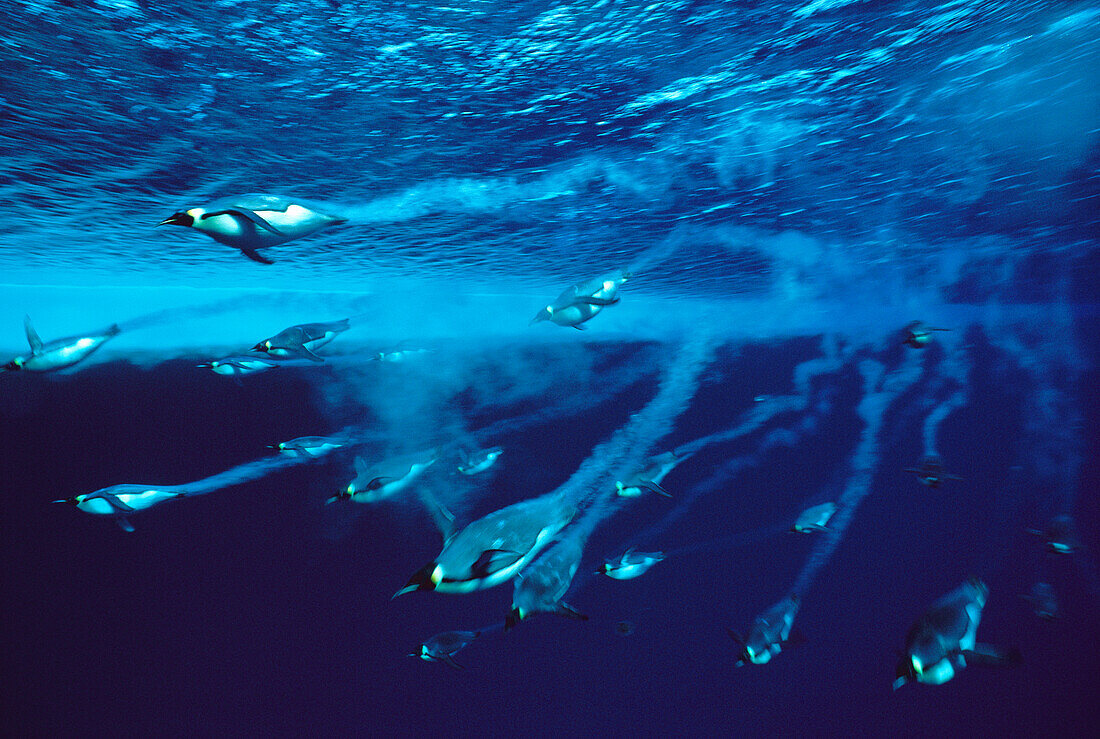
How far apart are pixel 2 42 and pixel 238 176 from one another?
277 centimetres

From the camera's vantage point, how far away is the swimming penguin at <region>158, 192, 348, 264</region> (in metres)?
1.87

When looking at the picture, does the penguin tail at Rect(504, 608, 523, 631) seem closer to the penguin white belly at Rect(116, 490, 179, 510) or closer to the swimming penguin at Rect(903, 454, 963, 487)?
the penguin white belly at Rect(116, 490, 179, 510)

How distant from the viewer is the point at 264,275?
11562 millimetres

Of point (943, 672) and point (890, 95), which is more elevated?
point (890, 95)

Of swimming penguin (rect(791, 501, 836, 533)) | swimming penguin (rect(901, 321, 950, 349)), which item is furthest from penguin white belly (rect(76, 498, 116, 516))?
swimming penguin (rect(901, 321, 950, 349))

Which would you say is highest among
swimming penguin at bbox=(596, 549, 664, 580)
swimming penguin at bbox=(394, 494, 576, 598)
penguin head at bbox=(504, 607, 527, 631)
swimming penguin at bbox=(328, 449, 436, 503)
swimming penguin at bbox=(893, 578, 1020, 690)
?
swimming penguin at bbox=(394, 494, 576, 598)

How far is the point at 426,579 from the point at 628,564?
11.1 feet

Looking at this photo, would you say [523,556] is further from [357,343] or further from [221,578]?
[357,343]

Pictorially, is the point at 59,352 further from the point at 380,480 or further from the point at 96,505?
the point at 380,480

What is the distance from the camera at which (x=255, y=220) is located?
1.90 meters

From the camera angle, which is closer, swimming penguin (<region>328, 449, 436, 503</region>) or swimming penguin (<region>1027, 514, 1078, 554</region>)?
swimming penguin (<region>328, 449, 436, 503</region>)

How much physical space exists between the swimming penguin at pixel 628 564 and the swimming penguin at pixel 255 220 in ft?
13.0

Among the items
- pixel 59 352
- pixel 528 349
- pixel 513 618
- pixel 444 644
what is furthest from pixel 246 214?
pixel 528 349

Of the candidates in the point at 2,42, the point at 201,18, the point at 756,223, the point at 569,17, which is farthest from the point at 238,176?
the point at 756,223
